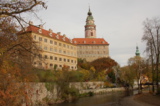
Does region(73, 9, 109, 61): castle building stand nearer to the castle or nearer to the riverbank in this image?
the castle

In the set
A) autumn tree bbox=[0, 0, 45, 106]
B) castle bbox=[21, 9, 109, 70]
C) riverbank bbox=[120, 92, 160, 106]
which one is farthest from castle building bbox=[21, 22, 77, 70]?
autumn tree bbox=[0, 0, 45, 106]

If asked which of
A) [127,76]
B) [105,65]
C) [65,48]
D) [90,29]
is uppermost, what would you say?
[90,29]

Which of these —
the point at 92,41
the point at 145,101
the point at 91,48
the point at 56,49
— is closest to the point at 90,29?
the point at 92,41

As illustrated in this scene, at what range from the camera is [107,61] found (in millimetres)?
65000

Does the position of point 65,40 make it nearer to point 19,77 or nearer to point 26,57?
point 19,77

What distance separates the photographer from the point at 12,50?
1045 centimetres

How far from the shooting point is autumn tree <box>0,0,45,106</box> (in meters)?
9.03

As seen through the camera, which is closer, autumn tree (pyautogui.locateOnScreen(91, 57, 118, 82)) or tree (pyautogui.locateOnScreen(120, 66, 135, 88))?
tree (pyautogui.locateOnScreen(120, 66, 135, 88))

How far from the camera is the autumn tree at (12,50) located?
29.6ft

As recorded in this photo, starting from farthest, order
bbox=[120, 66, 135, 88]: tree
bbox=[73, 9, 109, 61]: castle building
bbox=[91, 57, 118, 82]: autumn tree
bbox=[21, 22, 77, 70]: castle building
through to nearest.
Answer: bbox=[73, 9, 109, 61]: castle building < bbox=[91, 57, 118, 82]: autumn tree < bbox=[120, 66, 135, 88]: tree < bbox=[21, 22, 77, 70]: castle building

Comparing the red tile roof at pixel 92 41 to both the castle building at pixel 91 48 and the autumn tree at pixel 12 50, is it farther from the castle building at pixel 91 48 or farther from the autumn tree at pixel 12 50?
the autumn tree at pixel 12 50

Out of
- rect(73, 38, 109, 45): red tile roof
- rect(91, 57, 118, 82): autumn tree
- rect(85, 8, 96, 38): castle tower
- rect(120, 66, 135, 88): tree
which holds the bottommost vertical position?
rect(120, 66, 135, 88): tree

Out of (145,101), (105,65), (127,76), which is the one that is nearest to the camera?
(145,101)

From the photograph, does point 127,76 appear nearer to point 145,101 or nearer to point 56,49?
point 56,49
